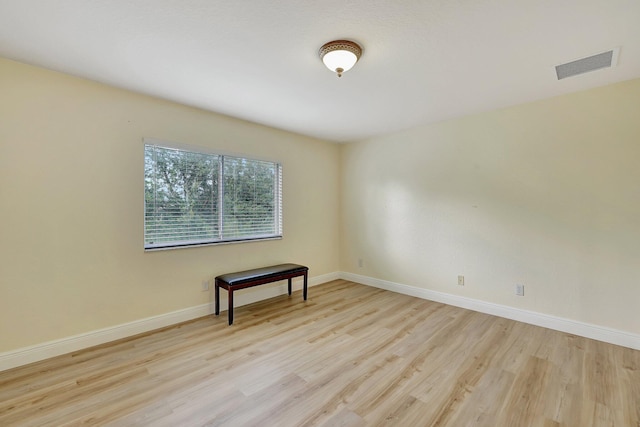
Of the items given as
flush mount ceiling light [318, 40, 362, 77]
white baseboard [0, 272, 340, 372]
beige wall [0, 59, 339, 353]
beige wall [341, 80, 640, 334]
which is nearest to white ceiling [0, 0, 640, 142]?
flush mount ceiling light [318, 40, 362, 77]

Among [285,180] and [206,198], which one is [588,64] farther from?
[206,198]

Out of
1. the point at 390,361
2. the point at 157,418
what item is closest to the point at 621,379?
the point at 390,361

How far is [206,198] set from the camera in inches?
128

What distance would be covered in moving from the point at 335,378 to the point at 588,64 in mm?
3271

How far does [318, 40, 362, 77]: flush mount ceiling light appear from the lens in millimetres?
1925

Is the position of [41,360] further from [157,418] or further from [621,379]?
[621,379]

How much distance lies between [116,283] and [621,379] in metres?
4.35

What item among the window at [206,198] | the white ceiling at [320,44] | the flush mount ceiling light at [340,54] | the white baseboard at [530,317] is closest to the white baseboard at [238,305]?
the white baseboard at [530,317]

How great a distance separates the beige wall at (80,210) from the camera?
218 cm

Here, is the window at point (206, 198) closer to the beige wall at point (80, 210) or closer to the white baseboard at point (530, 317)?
the beige wall at point (80, 210)

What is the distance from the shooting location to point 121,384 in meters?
1.97

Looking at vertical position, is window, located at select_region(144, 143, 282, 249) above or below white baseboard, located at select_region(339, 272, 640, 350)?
above

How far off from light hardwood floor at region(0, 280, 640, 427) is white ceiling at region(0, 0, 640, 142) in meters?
2.47

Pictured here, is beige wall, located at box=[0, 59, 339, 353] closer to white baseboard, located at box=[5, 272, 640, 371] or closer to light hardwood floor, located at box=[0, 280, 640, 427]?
white baseboard, located at box=[5, 272, 640, 371]
